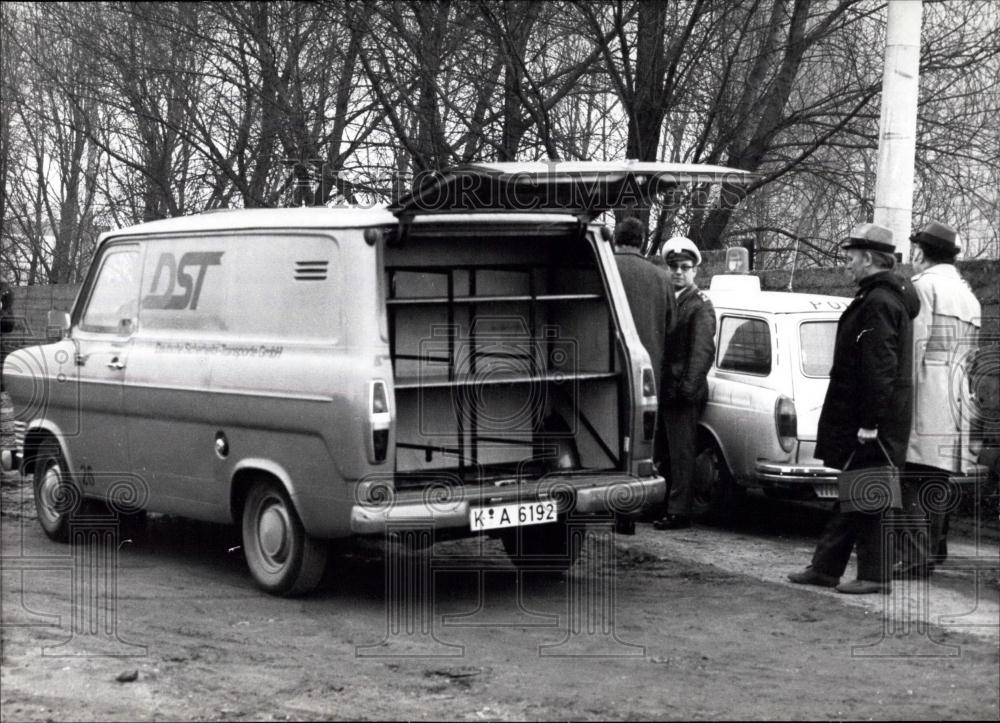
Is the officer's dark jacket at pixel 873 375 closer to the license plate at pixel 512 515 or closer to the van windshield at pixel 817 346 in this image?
the license plate at pixel 512 515

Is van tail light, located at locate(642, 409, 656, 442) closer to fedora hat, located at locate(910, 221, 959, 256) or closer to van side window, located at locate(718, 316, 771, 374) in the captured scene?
fedora hat, located at locate(910, 221, 959, 256)

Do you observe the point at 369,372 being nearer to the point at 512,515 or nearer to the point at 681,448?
the point at 512,515

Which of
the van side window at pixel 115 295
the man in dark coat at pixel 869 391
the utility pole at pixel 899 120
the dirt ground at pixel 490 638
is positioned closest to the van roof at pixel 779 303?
the utility pole at pixel 899 120

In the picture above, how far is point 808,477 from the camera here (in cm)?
955

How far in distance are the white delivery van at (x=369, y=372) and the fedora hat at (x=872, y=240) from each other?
1294mm

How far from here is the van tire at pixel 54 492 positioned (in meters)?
9.13

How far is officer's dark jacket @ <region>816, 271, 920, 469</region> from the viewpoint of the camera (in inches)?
301

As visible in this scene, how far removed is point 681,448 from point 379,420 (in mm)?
3587

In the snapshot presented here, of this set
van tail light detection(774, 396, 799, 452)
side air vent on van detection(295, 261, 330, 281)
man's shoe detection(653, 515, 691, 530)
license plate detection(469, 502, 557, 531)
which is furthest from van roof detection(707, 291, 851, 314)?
side air vent on van detection(295, 261, 330, 281)

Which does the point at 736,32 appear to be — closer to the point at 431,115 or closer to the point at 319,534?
the point at 431,115

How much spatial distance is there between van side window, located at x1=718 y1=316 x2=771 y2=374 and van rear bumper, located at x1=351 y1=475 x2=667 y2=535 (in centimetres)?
235

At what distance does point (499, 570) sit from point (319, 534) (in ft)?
5.43

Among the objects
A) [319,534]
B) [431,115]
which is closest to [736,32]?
[431,115]

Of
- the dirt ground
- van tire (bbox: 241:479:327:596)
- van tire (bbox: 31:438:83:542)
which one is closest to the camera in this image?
the dirt ground
